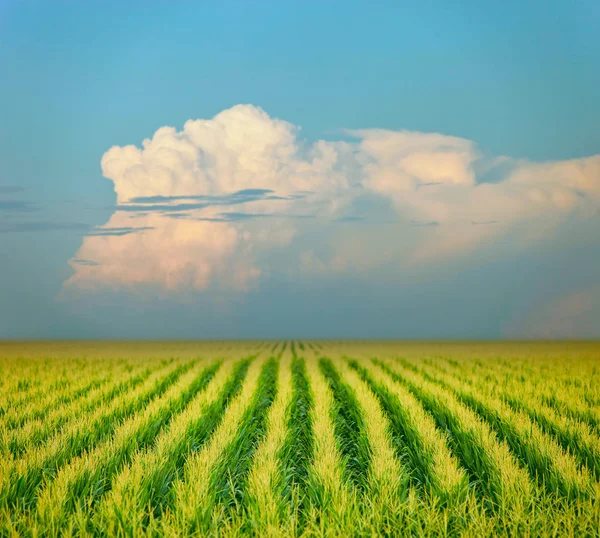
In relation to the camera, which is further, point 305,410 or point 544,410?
point 305,410

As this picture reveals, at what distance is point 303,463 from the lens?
21.9 feet

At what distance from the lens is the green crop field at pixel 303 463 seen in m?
4.48

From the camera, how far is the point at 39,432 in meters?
7.68

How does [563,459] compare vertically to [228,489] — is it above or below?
above

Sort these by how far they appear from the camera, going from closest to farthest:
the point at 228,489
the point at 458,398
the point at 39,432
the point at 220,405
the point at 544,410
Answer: the point at 228,489 → the point at 39,432 → the point at 544,410 → the point at 220,405 → the point at 458,398

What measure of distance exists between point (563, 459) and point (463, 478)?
3.90 feet

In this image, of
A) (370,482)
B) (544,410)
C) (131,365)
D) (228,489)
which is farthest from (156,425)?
(131,365)

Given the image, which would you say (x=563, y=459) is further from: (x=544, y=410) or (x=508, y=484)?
(x=544, y=410)

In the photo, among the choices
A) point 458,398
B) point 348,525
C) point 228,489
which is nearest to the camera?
point 348,525

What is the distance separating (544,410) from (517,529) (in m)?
4.71

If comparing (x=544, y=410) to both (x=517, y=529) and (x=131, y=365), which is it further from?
(x=131, y=365)

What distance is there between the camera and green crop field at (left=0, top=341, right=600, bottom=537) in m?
4.48

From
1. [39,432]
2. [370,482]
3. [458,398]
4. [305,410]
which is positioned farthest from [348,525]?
[458,398]

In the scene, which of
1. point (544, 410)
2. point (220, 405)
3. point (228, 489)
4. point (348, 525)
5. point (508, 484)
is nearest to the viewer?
point (348, 525)
